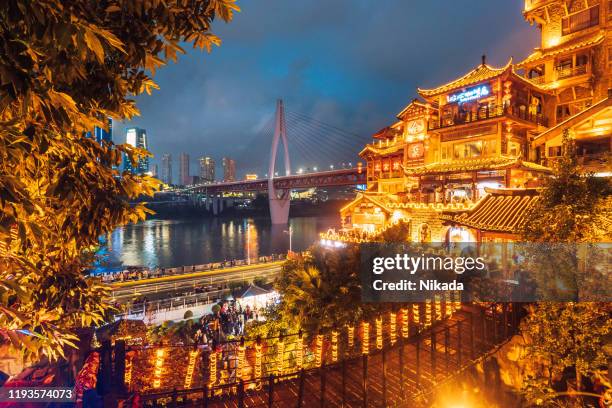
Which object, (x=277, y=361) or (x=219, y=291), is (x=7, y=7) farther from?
(x=219, y=291)

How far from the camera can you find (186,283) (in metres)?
23.7

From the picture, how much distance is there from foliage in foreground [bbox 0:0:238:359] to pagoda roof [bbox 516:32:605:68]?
22.4 meters

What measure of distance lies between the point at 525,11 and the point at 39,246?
1052 inches

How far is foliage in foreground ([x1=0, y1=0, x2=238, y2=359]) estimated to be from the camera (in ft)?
5.57

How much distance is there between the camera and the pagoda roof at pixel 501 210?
10410 millimetres

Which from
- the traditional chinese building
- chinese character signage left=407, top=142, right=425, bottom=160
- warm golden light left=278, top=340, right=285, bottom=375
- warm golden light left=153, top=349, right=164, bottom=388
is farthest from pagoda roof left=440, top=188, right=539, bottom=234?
chinese character signage left=407, top=142, right=425, bottom=160

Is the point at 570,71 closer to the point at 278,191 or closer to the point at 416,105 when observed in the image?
the point at 416,105

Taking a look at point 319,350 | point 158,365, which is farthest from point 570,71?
point 158,365

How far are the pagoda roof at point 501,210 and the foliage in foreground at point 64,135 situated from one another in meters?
10.8

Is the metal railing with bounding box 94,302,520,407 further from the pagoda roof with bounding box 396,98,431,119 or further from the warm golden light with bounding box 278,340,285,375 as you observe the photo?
the pagoda roof with bounding box 396,98,431,119

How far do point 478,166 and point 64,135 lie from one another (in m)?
18.9

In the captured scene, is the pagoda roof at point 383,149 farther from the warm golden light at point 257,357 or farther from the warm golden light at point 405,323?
the warm golden light at point 257,357

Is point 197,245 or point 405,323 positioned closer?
point 405,323

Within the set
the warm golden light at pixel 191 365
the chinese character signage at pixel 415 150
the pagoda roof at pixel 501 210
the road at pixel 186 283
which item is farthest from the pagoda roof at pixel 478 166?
the warm golden light at pixel 191 365
